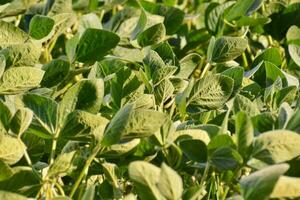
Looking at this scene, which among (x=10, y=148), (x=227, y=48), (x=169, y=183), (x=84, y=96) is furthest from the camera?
(x=227, y=48)

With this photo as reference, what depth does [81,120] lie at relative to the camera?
39.0 inches

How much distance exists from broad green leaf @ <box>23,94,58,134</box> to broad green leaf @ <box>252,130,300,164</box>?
0.85 feet

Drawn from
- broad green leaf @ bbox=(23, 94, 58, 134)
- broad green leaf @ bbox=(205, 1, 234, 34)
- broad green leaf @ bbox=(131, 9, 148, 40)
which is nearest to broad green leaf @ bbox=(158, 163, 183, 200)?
broad green leaf @ bbox=(23, 94, 58, 134)

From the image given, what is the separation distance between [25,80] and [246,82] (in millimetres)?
383

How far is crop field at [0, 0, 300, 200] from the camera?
3.02 feet

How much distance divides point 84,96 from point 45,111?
67mm

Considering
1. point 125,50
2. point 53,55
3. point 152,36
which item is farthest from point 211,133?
point 53,55

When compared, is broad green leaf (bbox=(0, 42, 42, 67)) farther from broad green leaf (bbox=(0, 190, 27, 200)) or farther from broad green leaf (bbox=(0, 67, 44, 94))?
broad green leaf (bbox=(0, 190, 27, 200))

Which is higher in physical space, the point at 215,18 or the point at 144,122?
the point at 144,122

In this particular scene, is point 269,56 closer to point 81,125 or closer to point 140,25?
point 140,25

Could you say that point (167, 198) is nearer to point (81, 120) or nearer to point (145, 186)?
point (145, 186)

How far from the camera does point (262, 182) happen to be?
854mm

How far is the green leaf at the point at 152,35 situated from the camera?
1.39m

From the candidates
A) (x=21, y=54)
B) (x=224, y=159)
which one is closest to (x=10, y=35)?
(x=21, y=54)
